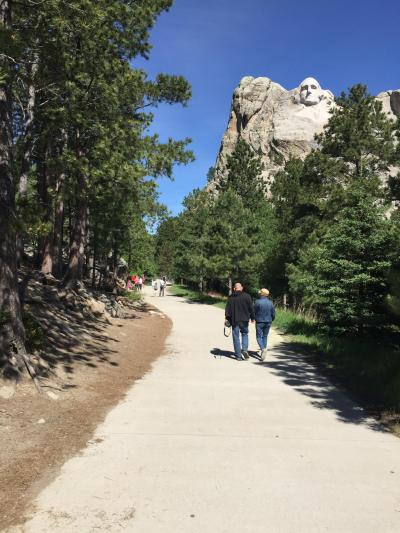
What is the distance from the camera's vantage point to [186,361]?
33.8 feet

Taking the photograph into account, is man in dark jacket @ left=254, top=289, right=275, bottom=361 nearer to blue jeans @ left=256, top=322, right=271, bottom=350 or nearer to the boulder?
blue jeans @ left=256, top=322, right=271, bottom=350

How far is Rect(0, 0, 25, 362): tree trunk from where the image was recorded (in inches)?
261

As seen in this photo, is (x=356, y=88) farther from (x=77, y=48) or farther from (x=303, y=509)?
(x=303, y=509)

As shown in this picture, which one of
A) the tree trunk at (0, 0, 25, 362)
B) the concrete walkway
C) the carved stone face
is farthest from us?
the carved stone face

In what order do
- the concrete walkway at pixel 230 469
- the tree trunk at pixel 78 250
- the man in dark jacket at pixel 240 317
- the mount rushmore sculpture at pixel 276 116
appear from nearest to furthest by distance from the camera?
the concrete walkway at pixel 230 469
the man in dark jacket at pixel 240 317
the tree trunk at pixel 78 250
the mount rushmore sculpture at pixel 276 116

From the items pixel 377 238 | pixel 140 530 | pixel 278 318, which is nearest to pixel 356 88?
pixel 278 318

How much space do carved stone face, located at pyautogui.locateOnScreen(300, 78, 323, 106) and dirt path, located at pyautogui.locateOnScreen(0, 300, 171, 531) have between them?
125m

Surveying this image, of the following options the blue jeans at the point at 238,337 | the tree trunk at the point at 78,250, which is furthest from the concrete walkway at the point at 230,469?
the tree trunk at the point at 78,250

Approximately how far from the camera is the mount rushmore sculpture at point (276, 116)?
113938mm

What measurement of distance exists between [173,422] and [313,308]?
17.9 metres

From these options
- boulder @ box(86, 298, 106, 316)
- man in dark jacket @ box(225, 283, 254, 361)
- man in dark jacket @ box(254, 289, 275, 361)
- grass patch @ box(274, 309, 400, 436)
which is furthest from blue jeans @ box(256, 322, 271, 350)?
boulder @ box(86, 298, 106, 316)

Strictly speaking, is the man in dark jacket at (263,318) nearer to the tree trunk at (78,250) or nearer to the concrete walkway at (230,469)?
the concrete walkway at (230,469)

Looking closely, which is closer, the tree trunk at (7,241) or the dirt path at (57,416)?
the dirt path at (57,416)

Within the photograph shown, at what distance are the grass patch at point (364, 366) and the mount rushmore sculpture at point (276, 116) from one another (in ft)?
321
